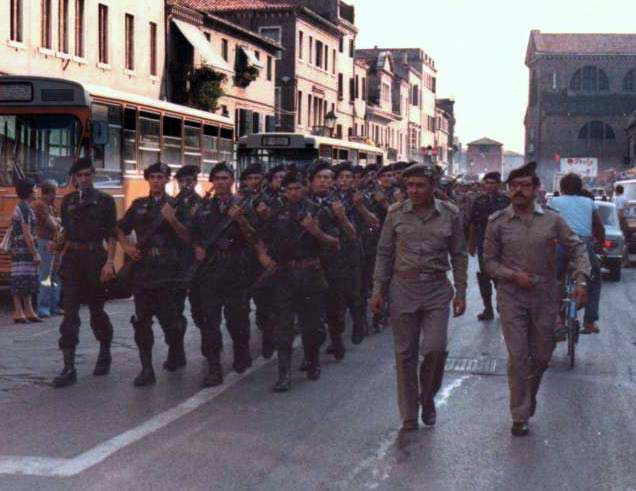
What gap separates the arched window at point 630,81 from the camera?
113062 millimetres

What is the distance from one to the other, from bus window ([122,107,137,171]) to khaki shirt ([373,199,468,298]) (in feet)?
35.3

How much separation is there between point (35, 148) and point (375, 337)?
618 centimetres

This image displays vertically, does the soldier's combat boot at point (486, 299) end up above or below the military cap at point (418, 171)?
below

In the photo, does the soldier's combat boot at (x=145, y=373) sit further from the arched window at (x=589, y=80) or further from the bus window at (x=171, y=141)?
the arched window at (x=589, y=80)

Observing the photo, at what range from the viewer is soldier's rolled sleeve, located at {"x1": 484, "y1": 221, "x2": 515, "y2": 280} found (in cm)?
826

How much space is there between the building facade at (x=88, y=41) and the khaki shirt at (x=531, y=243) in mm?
20766

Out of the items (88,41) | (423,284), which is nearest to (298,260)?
(423,284)

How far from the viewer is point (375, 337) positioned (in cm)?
1359

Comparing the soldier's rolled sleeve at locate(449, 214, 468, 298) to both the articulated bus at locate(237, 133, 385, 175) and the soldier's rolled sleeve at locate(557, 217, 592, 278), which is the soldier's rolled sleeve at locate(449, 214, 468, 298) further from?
the articulated bus at locate(237, 133, 385, 175)

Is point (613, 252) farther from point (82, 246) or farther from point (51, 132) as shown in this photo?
point (82, 246)

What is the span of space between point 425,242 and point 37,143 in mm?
10154

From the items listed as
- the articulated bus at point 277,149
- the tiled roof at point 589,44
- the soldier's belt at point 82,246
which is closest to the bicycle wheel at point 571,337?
the soldier's belt at point 82,246

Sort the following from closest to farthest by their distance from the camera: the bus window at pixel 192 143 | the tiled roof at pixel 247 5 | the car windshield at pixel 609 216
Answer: the bus window at pixel 192 143 → the car windshield at pixel 609 216 → the tiled roof at pixel 247 5

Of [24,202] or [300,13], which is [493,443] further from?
[300,13]
